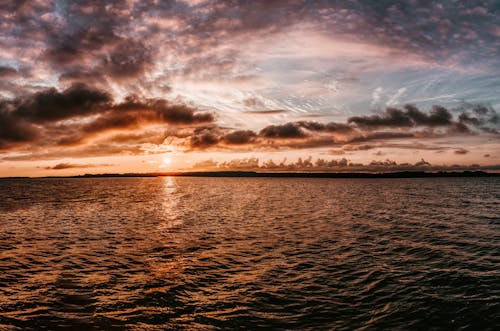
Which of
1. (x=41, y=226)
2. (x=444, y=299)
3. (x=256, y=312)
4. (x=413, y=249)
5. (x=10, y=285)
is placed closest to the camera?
(x=256, y=312)

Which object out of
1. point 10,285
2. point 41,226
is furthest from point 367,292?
Answer: point 41,226

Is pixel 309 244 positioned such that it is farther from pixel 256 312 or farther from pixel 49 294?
pixel 49 294

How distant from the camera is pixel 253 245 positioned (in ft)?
102

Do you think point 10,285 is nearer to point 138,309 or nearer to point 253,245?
point 138,309

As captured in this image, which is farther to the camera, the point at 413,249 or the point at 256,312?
the point at 413,249

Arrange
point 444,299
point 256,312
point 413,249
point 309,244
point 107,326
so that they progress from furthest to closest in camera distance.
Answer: point 309,244, point 413,249, point 444,299, point 256,312, point 107,326

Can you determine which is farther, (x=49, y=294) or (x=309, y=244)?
(x=309, y=244)

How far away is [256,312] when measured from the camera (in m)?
15.7

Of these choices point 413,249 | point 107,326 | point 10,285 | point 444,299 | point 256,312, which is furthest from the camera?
point 413,249

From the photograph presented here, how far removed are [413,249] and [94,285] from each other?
2422 cm

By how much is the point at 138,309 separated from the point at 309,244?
720 inches

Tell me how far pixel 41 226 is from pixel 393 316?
44.1 metres

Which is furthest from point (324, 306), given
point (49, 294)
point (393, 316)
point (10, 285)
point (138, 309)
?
point (10, 285)

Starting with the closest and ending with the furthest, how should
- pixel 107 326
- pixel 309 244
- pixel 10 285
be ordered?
pixel 107 326 < pixel 10 285 < pixel 309 244
